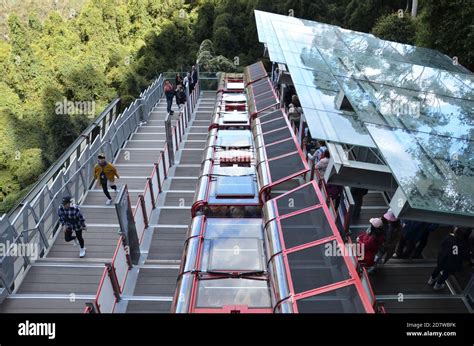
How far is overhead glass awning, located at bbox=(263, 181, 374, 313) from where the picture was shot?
5.18 m

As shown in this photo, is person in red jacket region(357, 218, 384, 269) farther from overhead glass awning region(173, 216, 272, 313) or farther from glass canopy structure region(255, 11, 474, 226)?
overhead glass awning region(173, 216, 272, 313)

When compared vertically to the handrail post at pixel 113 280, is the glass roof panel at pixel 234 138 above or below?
above

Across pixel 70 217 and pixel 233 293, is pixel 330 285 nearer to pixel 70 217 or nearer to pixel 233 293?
pixel 233 293

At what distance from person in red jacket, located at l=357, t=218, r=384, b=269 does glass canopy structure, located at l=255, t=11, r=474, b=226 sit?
23.8 inches

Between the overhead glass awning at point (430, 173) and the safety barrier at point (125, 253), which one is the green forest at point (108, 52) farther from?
the overhead glass awning at point (430, 173)

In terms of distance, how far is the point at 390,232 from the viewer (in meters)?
6.41

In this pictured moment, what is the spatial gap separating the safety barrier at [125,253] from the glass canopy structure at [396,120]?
402cm

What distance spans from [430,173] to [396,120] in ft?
6.95

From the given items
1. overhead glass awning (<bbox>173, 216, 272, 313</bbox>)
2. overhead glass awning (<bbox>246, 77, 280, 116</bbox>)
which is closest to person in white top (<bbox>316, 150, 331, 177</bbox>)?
overhead glass awning (<bbox>173, 216, 272, 313</bbox>)

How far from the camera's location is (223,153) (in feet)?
33.8

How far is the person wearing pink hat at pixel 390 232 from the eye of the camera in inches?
248

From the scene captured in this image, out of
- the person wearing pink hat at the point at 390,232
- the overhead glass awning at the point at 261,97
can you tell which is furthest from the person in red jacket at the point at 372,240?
the overhead glass awning at the point at 261,97

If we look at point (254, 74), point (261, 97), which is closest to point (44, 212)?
point (261, 97)
